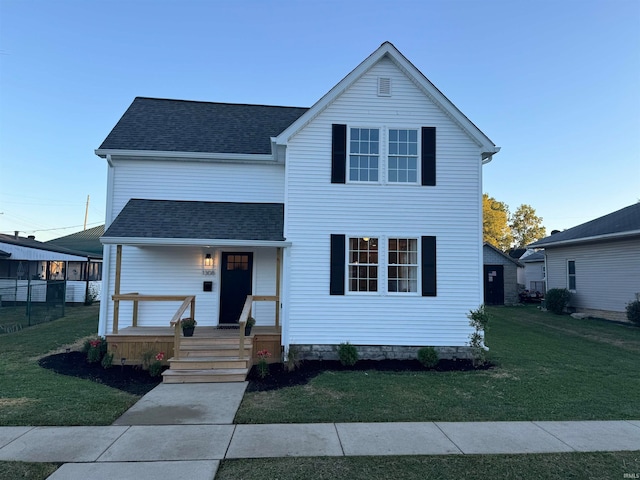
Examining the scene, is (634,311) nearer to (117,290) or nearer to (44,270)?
(117,290)

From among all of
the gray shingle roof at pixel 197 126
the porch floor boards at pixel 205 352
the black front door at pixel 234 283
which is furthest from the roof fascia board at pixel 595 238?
the black front door at pixel 234 283

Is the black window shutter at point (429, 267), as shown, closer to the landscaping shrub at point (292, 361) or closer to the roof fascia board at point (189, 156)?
the landscaping shrub at point (292, 361)

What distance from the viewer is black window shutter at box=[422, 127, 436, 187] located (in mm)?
9000

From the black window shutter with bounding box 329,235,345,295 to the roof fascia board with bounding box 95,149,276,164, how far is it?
3268mm

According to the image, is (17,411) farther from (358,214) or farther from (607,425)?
(607,425)

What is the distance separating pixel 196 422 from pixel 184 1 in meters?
13.7

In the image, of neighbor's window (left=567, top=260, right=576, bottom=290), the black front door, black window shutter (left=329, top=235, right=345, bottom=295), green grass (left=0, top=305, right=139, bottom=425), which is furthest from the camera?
neighbor's window (left=567, top=260, right=576, bottom=290)

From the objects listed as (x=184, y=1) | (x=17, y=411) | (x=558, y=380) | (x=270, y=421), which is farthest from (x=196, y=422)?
(x=184, y=1)

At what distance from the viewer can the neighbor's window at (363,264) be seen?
8.83m

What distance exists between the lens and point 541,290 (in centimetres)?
2653

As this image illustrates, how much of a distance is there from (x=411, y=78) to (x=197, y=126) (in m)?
6.78

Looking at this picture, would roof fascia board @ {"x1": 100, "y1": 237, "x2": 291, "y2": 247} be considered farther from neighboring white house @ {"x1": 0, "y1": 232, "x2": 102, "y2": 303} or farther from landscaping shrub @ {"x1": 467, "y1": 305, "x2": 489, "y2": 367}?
neighboring white house @ {"x1": 0, "y1": 232, "x2": 102, "y2": 303}

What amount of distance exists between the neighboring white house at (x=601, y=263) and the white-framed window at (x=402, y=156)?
36.2 ft

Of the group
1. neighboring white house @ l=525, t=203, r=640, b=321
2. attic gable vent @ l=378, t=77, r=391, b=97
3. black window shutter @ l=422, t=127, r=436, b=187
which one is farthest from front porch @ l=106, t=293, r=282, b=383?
neighboring white house @ l=525, t=203, r=640, b=321
